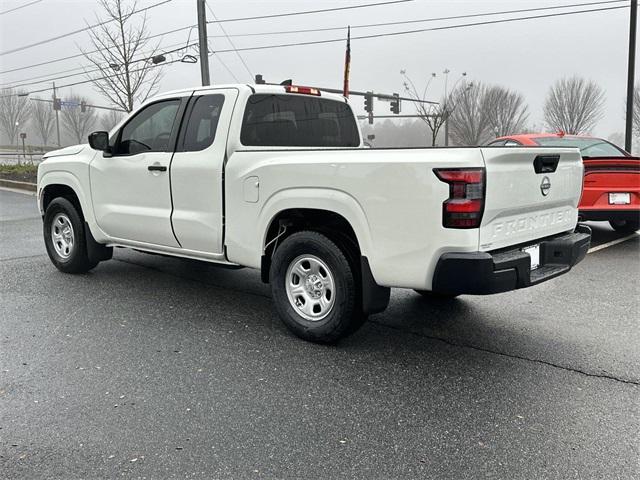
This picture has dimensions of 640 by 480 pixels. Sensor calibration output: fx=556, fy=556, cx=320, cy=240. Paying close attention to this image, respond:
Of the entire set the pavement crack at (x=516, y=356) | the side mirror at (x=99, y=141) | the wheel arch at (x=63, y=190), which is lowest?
the pavement crack at (x=516, y=356)

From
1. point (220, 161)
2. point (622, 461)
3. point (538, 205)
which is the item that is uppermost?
point (220, 161)

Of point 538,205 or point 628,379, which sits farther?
point 538,205

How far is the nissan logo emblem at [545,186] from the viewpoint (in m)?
3.77

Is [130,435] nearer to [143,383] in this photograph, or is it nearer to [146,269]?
[143,383]

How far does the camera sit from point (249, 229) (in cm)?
430

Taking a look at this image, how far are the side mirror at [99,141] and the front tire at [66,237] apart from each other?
93cm

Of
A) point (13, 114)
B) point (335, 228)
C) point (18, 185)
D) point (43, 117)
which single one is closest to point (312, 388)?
point (335, 228)

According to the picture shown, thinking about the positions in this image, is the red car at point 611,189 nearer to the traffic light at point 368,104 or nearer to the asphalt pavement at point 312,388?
the asphalt pavement at point 312,388

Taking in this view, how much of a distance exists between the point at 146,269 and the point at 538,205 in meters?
Answer: 4.48

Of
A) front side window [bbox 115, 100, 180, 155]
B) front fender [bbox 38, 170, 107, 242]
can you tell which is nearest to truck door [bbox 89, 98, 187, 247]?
front side window [bbox 115, 100, 180, 155]

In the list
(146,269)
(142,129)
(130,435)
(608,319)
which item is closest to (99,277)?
(146,269)

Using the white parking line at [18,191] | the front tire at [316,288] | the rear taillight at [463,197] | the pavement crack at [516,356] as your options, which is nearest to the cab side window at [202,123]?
the front tire at [316,288]

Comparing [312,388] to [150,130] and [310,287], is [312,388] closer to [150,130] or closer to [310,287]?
[310,287]

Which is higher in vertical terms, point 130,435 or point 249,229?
point 249,229
